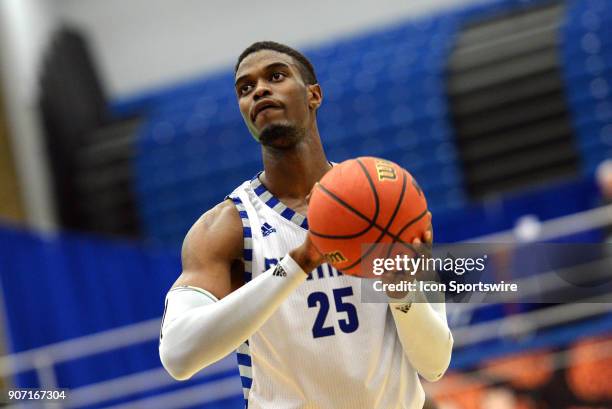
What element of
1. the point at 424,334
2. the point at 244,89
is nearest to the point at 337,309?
the point at 424,334

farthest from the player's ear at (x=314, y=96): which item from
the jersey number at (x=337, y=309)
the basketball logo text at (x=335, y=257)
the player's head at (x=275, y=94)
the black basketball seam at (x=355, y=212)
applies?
the basketball logo text at (x=335, y=257)

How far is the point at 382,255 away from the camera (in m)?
2.70

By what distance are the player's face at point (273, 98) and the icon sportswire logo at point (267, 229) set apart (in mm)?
264

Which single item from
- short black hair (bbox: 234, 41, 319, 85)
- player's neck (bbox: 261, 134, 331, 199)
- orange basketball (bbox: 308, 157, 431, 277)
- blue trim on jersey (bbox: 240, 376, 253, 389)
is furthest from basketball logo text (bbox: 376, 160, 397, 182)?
blue trim on jersey (bbox: 240, 376, 253, 389)

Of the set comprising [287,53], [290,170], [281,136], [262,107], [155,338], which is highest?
[287,53]

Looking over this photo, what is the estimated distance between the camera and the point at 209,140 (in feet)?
44.2

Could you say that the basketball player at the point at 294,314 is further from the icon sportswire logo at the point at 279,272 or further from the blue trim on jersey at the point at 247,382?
the icon sportswire logo at the point at 279,272

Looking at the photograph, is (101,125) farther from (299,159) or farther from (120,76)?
(299,159)

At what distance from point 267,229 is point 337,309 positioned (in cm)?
34

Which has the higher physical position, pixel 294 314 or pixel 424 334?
pixel 294 314

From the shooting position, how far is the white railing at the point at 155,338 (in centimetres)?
803

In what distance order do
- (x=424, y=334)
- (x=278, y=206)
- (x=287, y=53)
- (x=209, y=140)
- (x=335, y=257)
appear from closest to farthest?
(x=335, y=257) < (x=424, y=334) < (x=278, y=206) < (x=287, y=53) < (x=209, y=140)

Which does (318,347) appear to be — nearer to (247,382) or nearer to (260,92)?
(247,382)

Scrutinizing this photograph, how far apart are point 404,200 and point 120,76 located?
531 inches
